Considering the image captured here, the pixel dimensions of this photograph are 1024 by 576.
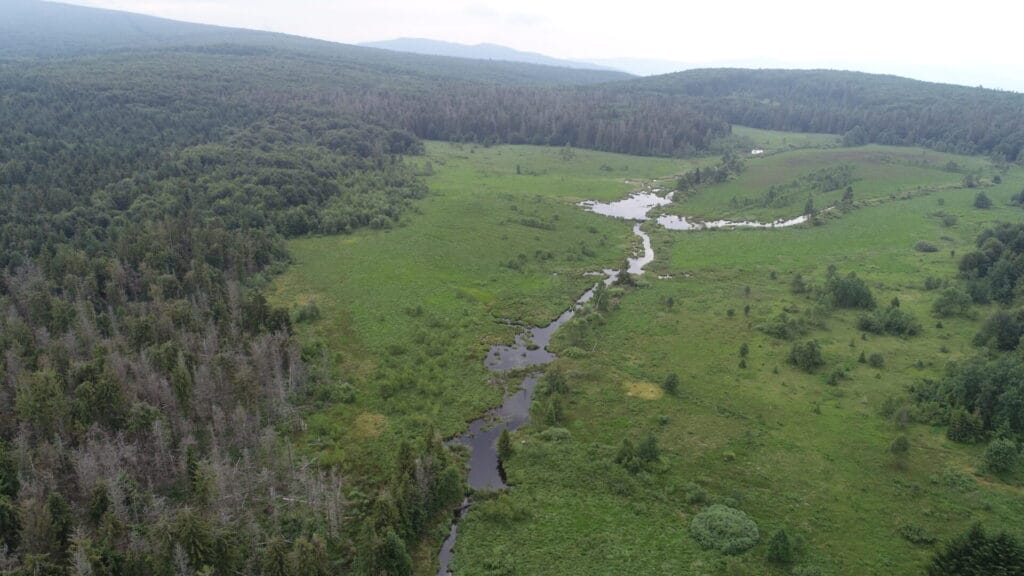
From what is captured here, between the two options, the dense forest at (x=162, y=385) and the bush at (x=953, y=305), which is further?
the bush at (x=953, y=305)

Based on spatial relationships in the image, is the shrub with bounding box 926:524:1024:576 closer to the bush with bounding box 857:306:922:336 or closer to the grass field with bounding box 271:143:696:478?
the grass field with bounding box 271:143:696:478

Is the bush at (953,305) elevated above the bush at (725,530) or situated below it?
above

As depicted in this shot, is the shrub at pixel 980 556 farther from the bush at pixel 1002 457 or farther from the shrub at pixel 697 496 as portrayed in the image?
the shrub at pixel 697 496

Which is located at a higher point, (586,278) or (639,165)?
(639,165)

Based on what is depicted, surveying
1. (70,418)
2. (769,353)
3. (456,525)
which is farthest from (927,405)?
(70,418)

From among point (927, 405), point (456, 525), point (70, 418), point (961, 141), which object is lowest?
point (456, 525)

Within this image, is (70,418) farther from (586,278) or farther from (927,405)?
(927,405)

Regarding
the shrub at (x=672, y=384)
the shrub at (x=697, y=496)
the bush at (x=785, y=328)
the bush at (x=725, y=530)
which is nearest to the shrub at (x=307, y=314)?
the shrub at (x=672, y=384)
